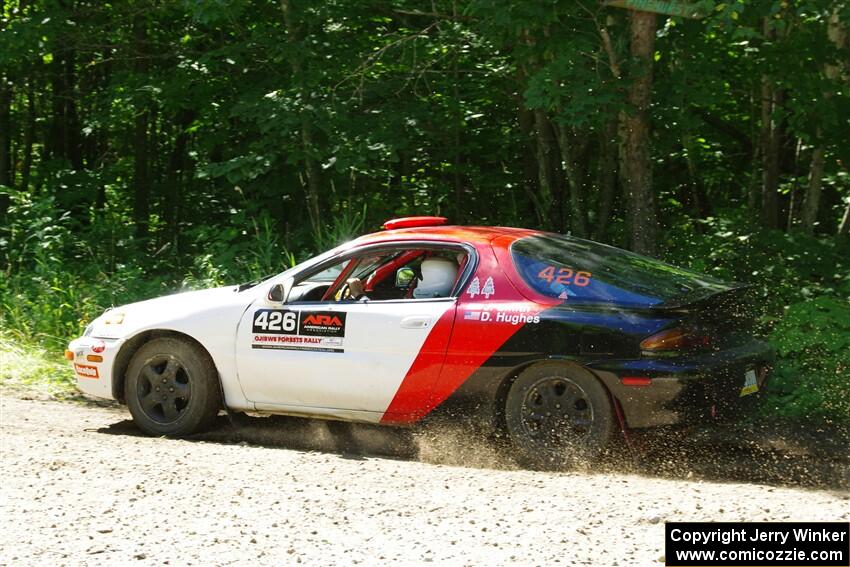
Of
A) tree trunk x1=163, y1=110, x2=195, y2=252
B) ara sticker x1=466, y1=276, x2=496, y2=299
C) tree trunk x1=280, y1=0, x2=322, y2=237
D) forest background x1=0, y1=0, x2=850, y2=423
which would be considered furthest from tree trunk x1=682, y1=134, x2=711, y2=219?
ara sticker x1=466, y1=276, x2=496, y2=299

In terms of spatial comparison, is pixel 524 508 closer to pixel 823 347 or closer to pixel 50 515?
pixel 50 515

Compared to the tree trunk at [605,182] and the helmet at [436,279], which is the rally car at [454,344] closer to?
the helmet at [436,279]

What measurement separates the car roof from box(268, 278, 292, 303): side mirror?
21.1 inches

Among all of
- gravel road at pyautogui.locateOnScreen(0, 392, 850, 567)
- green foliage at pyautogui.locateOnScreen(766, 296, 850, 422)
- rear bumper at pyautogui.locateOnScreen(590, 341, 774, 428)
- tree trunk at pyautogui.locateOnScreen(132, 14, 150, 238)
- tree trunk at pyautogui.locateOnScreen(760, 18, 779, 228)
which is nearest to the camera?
gravel road at pyautogui.locateOnScreen(0, 392, 850, 567)

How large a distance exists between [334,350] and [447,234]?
1070mm

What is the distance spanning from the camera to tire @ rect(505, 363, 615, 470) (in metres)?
6.33

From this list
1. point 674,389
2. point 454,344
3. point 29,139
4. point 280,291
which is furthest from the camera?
point 29,139

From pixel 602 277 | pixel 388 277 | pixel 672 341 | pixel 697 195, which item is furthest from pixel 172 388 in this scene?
pixel 697 195

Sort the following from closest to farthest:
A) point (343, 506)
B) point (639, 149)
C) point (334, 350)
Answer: point (343, 506), point (334, 350), point (639, 149)

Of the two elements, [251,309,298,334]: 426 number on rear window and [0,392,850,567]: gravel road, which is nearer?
[0,392,850,567]: gravel road

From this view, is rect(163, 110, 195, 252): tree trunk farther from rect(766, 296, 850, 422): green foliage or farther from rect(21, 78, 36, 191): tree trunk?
rect(766, 296, 850, 422): green foliage

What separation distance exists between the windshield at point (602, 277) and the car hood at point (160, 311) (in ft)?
6.60

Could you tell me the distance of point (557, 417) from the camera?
21.1 ft

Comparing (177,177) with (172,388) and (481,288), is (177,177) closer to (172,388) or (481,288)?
(172,388)
